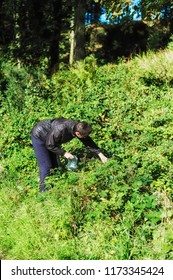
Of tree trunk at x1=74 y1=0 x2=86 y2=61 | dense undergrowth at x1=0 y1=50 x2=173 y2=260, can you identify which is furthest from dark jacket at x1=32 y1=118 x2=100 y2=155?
tree trunk at x1=74 y1=0 x2=86 y2=61

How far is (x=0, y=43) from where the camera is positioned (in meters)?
21.6

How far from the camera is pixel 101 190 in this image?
5.00 meters

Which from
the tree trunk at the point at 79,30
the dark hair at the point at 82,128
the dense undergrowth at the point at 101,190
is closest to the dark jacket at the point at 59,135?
the dark hair at the point at 82,128

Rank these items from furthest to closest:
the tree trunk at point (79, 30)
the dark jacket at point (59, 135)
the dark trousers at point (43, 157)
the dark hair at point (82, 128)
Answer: the tree trunk at point (79, 30), the dark trousers at point (43, 157), the dark jacket at point (59, 135), the dark hair at point (82, 128)

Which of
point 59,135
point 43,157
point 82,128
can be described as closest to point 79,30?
point 43,157

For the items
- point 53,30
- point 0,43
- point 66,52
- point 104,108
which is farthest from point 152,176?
point 66,52

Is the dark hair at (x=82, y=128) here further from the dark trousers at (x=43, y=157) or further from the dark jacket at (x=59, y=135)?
the dark trousers at (x=43, y=157)

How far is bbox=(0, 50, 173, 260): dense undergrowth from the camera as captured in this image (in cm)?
438

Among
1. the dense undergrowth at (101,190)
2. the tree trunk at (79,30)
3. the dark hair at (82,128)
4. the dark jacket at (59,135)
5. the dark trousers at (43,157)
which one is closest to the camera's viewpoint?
the dense undergrowth at (101,190)

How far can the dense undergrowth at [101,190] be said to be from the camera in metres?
4.38

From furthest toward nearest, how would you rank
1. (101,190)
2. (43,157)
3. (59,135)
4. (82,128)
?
(43,157), (59,135), (82,128), (101,190)

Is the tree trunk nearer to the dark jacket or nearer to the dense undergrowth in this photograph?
the dense undergrowth

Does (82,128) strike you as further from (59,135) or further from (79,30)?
(79,30)
